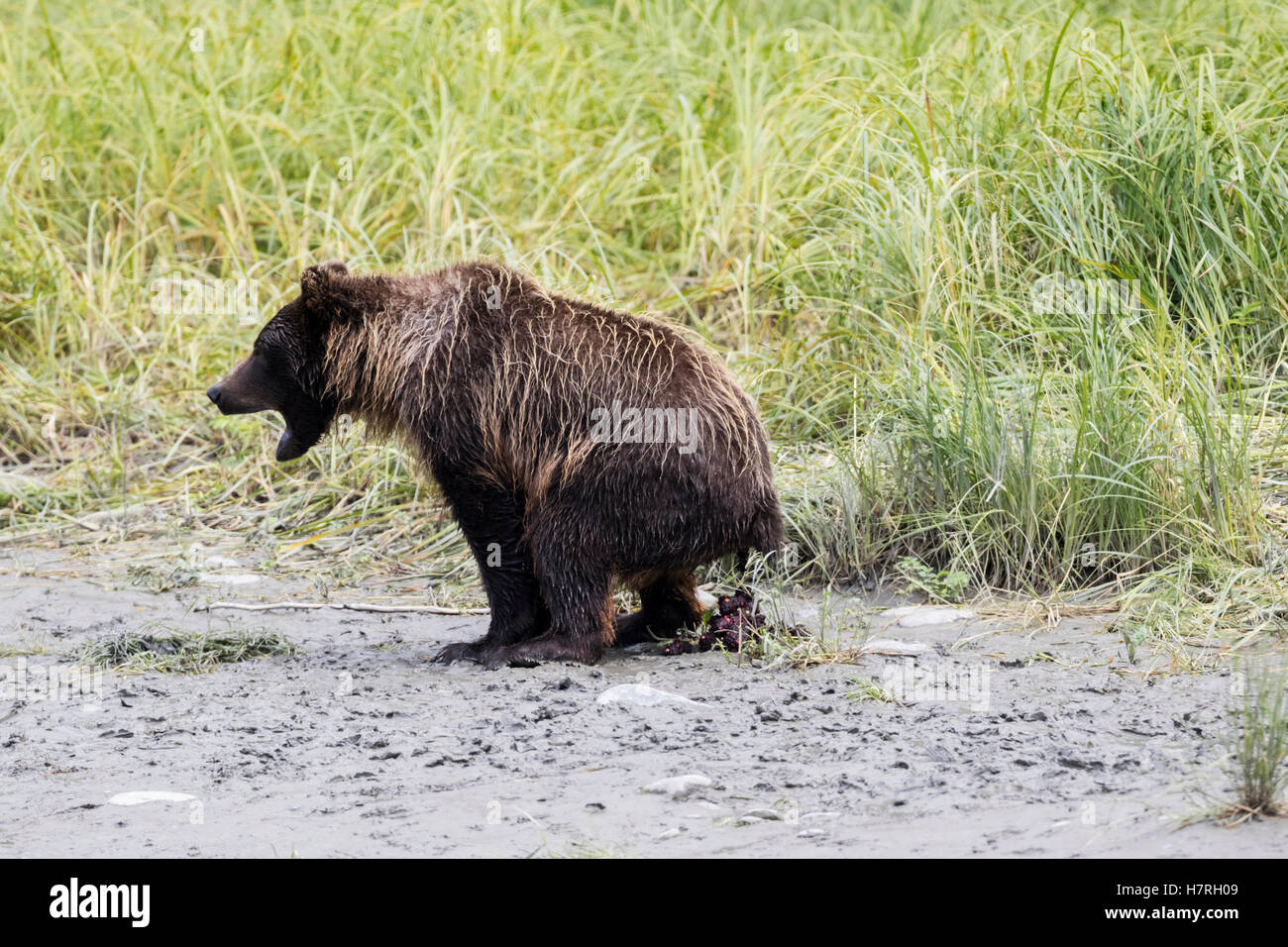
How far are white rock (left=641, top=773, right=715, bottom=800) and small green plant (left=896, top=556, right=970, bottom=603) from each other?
2106 millimetres

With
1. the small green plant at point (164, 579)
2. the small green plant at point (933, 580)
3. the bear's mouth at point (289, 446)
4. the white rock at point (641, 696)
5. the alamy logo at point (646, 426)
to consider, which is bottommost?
the white rock at point (641, 696)

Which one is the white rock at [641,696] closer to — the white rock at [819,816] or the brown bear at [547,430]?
the brown bear at [547,430]

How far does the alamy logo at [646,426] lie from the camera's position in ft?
17.4

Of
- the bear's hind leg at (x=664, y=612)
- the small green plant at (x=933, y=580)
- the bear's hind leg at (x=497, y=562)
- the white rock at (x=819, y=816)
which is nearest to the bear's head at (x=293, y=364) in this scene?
the bear's hind leg at (x=497, y=562)

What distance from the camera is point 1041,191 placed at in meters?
7.13

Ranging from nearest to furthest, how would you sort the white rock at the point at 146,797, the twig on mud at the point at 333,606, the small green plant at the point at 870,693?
the white rock at the point at 146,797 → the small green plant at the point at 870,693 → the twig on mud at the point at 333,606

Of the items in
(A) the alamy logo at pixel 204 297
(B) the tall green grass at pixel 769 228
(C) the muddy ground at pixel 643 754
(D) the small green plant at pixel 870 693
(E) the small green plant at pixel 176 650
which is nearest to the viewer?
(C) the muddy ground at pixel 643 754

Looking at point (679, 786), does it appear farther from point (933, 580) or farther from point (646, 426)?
point (933, 580)

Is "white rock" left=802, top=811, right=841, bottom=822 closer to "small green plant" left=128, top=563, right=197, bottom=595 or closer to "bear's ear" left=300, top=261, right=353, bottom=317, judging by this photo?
"bear's ear" left=300, top=261, right=353, bottom=317

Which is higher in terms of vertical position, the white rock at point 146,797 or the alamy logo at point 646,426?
the alamy logo at point 646,426

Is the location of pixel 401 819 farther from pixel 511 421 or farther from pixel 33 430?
pixel 33 430

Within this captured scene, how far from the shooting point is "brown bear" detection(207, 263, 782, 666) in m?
5.30

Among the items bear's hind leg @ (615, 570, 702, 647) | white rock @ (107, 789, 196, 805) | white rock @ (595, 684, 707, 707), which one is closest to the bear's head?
bear's hind leg @ (615, 570, 702, 647)

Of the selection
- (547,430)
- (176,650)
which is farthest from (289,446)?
(547,430)
